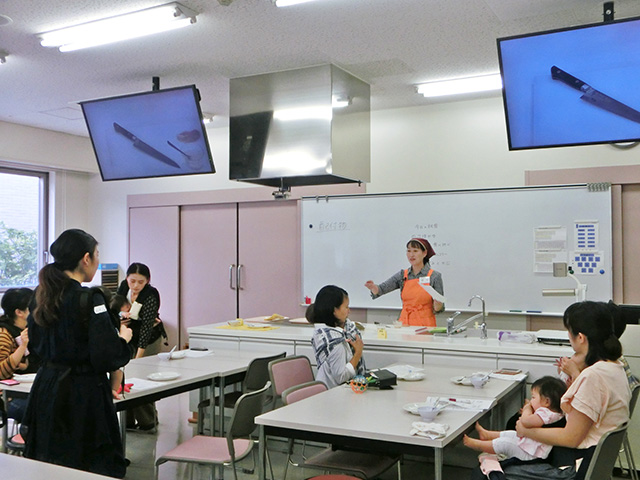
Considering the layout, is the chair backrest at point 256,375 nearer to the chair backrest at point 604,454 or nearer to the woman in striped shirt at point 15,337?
the woman in striped shirt at point 15,337

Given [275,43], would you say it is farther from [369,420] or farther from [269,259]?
[269,259]

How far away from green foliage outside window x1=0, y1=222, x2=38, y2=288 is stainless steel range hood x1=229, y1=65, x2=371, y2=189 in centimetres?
394

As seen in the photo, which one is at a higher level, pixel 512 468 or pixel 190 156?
pixel 190 156

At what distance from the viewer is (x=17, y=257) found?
305 inches

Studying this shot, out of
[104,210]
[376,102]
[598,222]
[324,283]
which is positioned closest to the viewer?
[598,222]

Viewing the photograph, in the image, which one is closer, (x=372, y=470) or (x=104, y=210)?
(x=372, y=470)

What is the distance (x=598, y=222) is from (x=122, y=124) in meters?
4.21

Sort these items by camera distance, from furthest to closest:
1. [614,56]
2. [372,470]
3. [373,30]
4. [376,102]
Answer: [376,102], [373,30], [614,56], [372,470]

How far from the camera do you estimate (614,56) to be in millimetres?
3404

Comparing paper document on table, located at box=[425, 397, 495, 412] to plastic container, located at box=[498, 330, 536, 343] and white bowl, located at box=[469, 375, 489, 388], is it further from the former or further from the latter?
plastic container, located at box=[498, 330, 536, 343]

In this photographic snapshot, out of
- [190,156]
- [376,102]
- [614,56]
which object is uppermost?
[376,102]

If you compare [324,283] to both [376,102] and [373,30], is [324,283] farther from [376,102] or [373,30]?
A: [373,30]

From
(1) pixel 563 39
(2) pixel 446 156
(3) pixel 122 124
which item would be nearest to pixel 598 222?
(2) pixel 446 156

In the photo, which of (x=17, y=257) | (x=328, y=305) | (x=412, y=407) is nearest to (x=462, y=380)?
(x=412, y=407)
